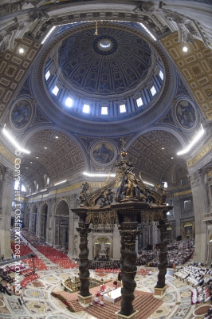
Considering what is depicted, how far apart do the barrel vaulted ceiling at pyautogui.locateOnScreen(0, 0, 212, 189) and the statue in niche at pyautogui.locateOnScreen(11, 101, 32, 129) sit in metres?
0.10

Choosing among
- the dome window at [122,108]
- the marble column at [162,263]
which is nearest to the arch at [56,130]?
the dome window at [122,108]

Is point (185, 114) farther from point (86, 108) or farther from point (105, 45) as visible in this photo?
point (86, 108)

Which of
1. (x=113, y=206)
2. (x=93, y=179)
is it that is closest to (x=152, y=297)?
(x=113, y=206)

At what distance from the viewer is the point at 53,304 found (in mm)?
10383

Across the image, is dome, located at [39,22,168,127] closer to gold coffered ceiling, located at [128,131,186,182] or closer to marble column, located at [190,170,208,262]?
gold coffered ceiling, located at [128,131,186,182]

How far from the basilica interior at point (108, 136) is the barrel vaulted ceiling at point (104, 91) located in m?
0.10

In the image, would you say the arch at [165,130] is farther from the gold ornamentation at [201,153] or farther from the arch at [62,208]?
the arch at [62,208]

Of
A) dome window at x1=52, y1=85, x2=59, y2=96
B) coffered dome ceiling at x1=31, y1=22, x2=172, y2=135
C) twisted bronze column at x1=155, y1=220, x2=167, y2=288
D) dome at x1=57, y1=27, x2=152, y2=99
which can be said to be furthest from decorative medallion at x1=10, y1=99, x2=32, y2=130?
twisted bronze column at x1=155, y1=220, x2=167, y2=288

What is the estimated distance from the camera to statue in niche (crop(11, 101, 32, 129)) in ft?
60.6

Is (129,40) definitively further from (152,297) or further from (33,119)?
(152,297)

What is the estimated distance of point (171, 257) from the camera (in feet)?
70.0

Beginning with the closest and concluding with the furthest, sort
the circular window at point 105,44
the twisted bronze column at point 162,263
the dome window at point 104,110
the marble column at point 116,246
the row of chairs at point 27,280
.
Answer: the twisted bronze column at point 162,263 < the row of chairs at point 27,280 < the circular window at point 105,44 < the marble column at point 116,246 < the dome window at point 104,110

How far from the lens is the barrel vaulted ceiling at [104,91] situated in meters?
14.2

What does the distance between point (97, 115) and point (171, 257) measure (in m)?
16.3
